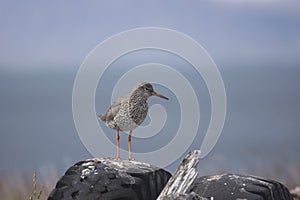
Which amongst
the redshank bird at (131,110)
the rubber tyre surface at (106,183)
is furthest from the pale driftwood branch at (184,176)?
the redshank bird at (131,110)

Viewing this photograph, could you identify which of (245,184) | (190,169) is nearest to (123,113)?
(190,169)

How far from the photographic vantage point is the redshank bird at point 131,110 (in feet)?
24.1

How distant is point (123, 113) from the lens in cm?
733

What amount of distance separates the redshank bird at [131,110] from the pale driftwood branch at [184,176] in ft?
2.79

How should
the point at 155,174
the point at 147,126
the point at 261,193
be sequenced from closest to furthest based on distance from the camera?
the point at 261,193
the point at 155,174
the point at 147,126

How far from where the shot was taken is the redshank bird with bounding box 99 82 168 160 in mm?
7332

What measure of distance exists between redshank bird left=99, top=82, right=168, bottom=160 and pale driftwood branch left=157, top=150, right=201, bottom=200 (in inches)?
33.5

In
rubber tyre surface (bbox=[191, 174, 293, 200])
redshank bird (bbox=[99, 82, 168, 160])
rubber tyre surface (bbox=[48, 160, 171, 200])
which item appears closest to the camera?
rubber tyre surface (bbox=[191, 174, 293, 200])

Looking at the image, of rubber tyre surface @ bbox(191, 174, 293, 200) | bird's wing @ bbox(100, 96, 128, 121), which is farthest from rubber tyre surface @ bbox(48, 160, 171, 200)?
bird's wing @ bbox(100, 96, 128, 121)

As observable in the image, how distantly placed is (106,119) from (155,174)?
43.8 inches

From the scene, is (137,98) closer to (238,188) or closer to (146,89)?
(146,89)

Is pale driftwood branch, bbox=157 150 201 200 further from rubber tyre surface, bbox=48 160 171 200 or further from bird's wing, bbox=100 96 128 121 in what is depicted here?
bird's wing, bbox=100 96 128 121

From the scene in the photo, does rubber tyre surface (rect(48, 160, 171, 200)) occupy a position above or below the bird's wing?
below

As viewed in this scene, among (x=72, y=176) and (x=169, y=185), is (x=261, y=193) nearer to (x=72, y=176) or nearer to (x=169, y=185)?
(x=169, y=185)
